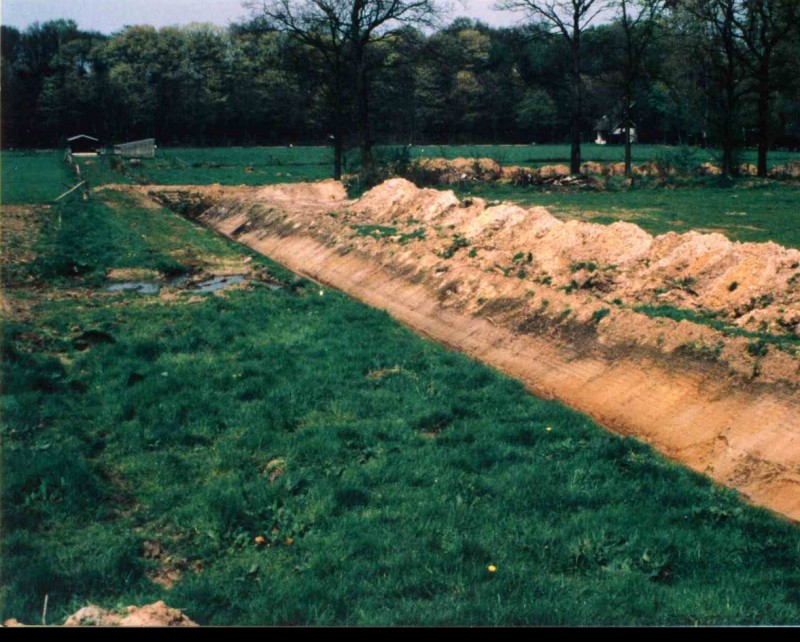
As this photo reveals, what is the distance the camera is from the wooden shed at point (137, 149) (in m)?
55.9

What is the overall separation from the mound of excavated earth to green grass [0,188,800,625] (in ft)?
2.22

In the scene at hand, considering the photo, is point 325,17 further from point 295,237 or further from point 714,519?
point 714,519

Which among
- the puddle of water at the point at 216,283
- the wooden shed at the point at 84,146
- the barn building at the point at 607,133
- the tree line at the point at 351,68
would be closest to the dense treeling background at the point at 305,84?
the tree line at the point at 351,68

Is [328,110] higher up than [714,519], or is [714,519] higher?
[328,110]

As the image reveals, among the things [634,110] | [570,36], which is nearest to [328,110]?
[570,36]

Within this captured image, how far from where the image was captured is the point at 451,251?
46.9 feet

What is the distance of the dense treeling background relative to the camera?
2564 centimetres

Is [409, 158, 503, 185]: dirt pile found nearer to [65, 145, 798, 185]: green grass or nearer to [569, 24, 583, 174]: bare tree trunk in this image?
[65, 145, 798, 185]: green grass

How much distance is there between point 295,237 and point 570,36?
3224 cm

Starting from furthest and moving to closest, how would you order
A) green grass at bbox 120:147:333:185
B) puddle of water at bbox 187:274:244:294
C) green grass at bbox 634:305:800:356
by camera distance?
green grass at bbox 120:147:333:185, puddle of water at bbox 187:274:244:294, green grass at bbox 634:305:800:356

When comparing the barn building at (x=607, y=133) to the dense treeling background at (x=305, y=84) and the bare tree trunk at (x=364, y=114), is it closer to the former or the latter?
the dense treeling background at (x=305, y=84)

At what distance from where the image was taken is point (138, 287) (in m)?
14.0

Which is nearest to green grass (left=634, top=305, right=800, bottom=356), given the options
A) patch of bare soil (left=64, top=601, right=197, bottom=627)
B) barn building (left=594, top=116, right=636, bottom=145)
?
patch of bare soil (left=64, top=601, right=197, bottom=627)

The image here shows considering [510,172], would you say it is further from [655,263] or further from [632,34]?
[655,263]
